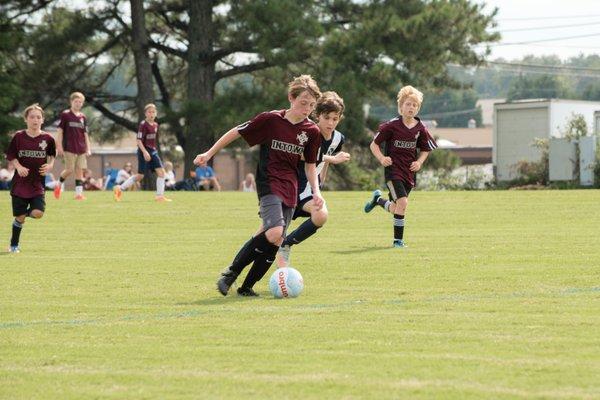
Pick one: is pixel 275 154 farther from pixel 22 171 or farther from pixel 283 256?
pixel 22 171

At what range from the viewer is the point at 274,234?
10.2 metres

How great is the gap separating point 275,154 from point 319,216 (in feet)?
4.47

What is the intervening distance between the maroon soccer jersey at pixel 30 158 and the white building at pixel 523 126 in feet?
90.9

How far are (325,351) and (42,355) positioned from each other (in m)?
1.74

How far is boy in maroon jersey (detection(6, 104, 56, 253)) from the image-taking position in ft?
51.2

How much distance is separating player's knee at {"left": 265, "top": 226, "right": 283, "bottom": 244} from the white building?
32.0m

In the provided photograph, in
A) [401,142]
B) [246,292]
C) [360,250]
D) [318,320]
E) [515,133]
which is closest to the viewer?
[318,320]

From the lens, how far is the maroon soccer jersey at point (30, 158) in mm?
15641

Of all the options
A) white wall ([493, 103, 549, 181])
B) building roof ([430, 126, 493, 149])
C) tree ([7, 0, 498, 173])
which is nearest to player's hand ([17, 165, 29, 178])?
tree ([7, 0, 498, 173])

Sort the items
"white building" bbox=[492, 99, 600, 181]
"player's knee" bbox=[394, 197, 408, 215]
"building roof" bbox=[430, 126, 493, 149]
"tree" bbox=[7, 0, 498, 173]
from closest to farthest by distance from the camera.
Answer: "player's knee" bbox=[394, 197, 408, 215]
"tree" bbox=[7, 0, 498, 173]
"white building" bbox=[492, 99, 600, 181]
"building roof" bbox=[430, 126, 493, 149]

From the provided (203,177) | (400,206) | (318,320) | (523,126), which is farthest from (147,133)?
(523,126)

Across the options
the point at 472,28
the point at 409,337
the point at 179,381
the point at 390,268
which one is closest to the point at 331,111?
the point at 390,268

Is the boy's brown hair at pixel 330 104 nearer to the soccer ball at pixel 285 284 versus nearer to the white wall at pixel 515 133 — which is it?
the soccer ball at pixel 285 284

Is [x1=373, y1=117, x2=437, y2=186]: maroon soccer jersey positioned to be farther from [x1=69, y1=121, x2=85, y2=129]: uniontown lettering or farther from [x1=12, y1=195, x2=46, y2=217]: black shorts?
[x1=69, y1=121, x2=85, y2=129]: uniontown lettering
